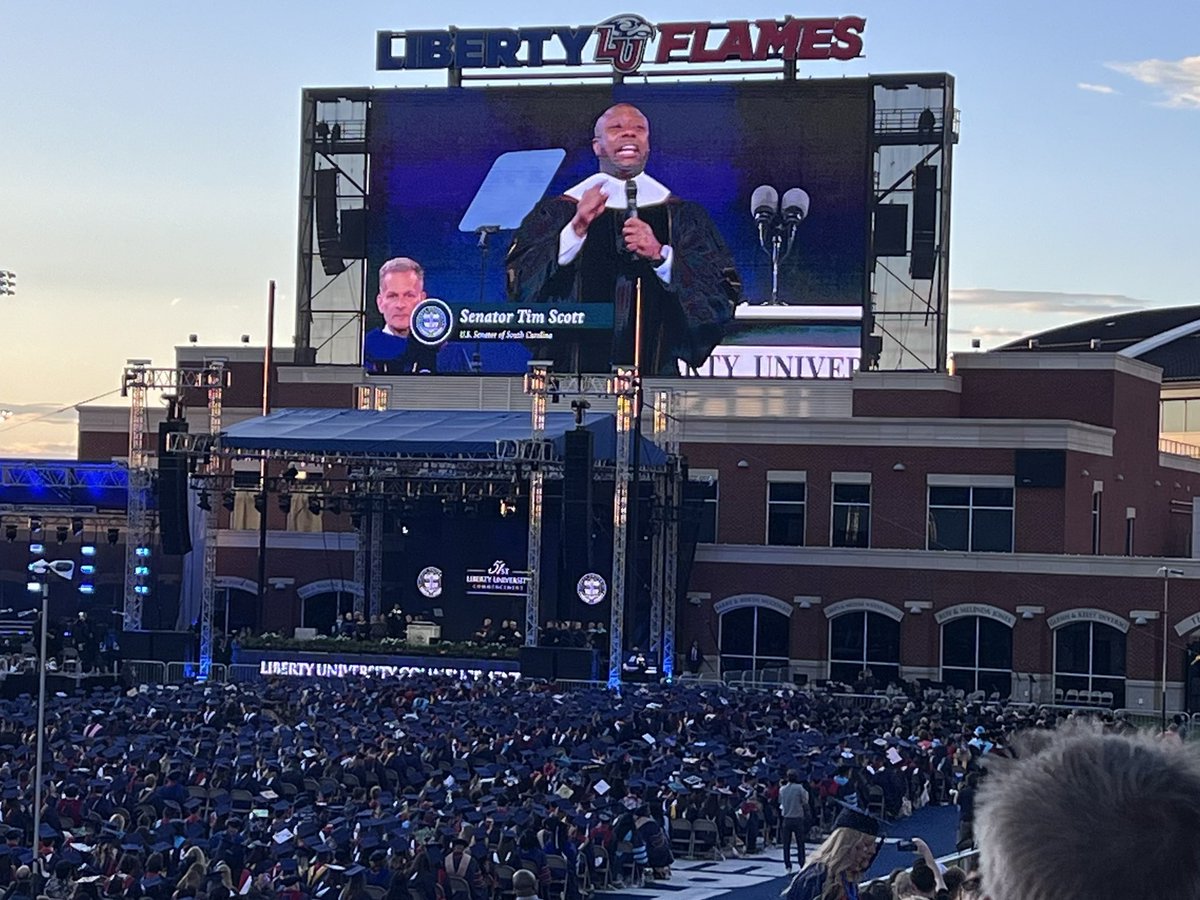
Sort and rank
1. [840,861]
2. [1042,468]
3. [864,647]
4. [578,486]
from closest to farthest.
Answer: [840,861]
[578,486]
[864,647]
[1042,468]

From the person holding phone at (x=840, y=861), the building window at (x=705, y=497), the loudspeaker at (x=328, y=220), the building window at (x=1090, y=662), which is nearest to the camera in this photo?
the person holding phone at (x=840, y=861)

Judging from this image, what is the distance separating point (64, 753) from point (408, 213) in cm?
3724

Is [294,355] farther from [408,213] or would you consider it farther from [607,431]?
[607,431]

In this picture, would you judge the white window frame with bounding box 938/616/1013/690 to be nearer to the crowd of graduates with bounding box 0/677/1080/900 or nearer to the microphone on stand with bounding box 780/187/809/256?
the microphone on stand with bounding box 780/187/809/256

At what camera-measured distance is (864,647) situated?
55.6m

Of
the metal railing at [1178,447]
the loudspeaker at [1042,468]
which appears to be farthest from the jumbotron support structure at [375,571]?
the metal railing at [1178,447]

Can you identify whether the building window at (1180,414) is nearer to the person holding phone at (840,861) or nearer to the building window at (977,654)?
the building window at (977,654)

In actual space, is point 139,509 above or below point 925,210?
below

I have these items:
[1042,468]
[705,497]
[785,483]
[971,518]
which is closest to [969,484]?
[971,518]

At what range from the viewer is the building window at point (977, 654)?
5381cm

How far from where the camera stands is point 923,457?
5725cm

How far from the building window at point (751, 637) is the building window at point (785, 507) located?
7.59ft

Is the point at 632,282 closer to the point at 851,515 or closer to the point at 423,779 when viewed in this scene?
the point at 851,515

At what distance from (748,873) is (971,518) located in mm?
32542
